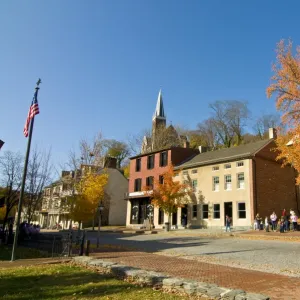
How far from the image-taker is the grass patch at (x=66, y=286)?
776 centimetres

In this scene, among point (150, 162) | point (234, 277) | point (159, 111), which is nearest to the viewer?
point (234, 277)

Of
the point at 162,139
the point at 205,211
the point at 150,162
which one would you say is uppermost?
the point at 162,139

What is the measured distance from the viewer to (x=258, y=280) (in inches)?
368

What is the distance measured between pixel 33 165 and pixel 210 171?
1864 centimetres

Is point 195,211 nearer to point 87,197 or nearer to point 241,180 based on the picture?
point 241,180

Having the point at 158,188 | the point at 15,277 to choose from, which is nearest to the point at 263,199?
the point at 158,188

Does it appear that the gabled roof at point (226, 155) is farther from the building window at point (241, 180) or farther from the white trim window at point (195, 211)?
the white trim window at point (195, 211)

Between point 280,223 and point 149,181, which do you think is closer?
point 280,223

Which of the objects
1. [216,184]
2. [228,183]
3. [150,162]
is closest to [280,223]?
[228,183]

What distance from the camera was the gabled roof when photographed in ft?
112

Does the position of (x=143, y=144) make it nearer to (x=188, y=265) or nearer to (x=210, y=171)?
(x=210, y=171)

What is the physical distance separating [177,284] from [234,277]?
258 centimetres

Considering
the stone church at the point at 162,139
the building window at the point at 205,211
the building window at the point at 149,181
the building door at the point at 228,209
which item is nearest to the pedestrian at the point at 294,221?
the building door at the point at 228,209

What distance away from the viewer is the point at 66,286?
8.75 meters
